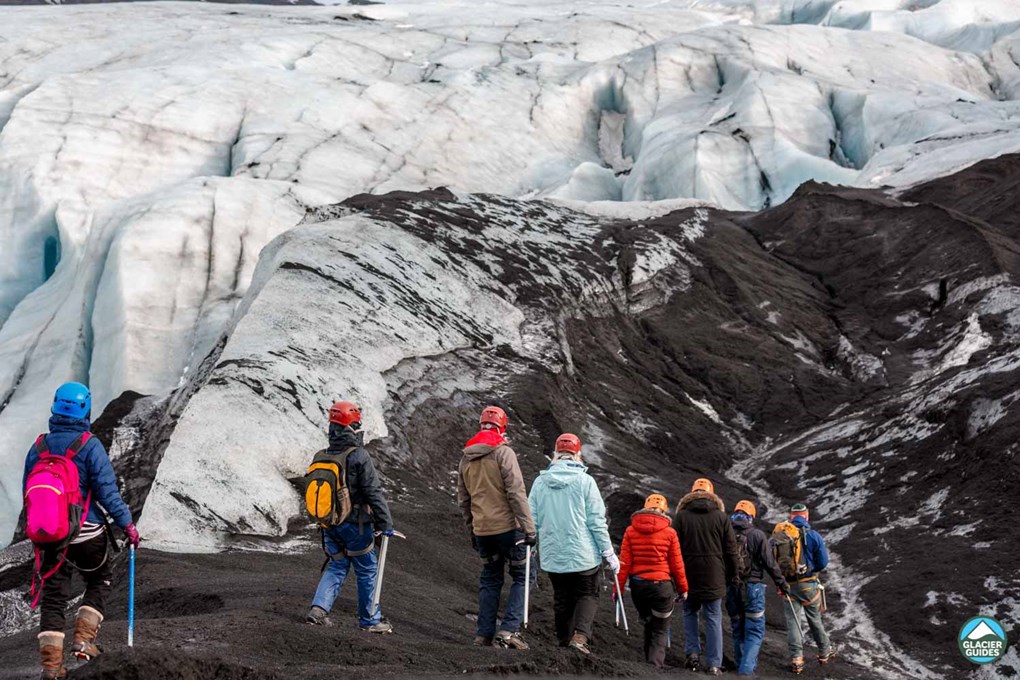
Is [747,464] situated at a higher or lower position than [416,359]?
lower

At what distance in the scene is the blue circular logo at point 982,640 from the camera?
13.8 m

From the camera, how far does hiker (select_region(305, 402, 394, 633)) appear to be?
878 cm

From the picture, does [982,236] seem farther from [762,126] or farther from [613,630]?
[613,630]

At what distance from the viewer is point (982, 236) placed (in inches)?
1305

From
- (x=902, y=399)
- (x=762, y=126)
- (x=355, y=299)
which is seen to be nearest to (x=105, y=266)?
(x=355, y=299)

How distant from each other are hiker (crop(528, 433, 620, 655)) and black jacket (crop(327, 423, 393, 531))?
1407mm

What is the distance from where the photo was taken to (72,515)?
7.24 meters

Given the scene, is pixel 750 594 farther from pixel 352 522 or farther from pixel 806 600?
pixel 352 522

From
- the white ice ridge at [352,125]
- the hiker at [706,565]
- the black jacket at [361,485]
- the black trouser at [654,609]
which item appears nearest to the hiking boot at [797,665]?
the hiker at [706,565]

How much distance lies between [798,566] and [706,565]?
7.21 feet

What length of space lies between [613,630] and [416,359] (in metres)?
9.61

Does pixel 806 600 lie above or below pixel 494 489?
below

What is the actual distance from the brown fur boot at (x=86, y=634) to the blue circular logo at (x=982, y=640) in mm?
11071

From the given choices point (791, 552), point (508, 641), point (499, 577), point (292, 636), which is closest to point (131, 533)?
point (292, 636)
